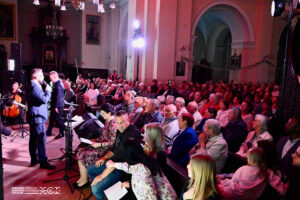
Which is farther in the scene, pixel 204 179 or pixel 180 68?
pixel 180 68

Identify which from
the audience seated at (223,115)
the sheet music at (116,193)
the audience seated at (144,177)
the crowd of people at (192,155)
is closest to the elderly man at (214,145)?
the crowd of people at (192,155)

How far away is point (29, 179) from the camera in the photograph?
4.31 metres

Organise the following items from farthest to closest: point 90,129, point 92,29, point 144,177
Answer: point 92,29
point 90,129
point 144,177

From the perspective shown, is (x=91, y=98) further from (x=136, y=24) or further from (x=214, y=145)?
(x=214, y=145)

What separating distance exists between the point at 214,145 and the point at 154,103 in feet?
7.15

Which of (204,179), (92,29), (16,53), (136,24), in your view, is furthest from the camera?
(92,29)

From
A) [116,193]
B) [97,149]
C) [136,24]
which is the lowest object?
[116,193]

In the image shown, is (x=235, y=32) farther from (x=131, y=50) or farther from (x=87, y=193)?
(x=87, y=193)

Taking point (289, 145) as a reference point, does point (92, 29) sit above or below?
above

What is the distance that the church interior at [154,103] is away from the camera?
9.18 ft

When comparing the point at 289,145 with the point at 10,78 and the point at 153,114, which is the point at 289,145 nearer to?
the point at 153,114

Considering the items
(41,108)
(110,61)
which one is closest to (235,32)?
(110,61)

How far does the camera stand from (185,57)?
38.5 feet

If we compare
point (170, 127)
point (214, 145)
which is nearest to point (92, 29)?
point (170, 127)
